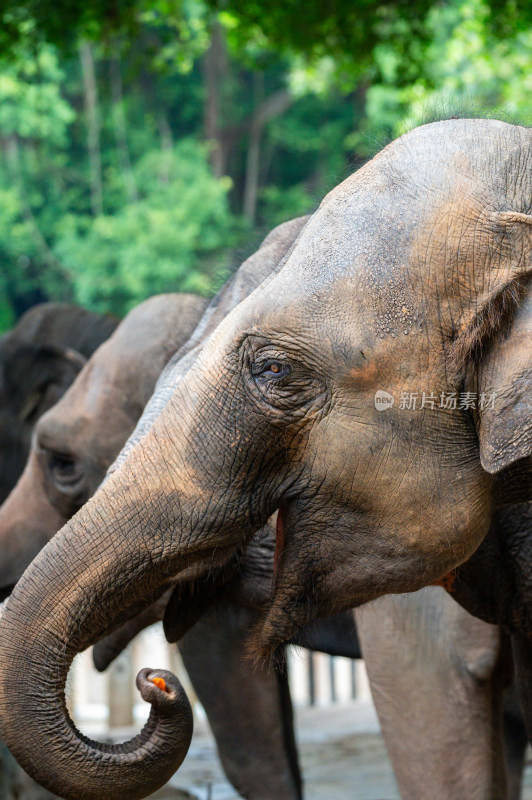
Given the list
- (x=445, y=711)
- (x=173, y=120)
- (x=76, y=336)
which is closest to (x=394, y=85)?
(x=76, y=336)

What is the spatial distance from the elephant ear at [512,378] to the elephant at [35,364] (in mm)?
3269

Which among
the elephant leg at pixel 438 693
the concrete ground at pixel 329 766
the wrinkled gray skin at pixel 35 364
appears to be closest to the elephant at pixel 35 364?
the wrinkled gray skin at pixel 35 364

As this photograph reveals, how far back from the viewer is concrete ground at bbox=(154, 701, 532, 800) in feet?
16.7

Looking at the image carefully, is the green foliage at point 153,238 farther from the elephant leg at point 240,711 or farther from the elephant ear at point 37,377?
the elephant leg at point 240,711

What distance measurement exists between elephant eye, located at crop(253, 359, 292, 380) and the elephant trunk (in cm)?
27

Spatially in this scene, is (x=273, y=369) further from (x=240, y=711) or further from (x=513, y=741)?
(x=513, y=741)

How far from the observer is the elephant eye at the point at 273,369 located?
6.06 ft

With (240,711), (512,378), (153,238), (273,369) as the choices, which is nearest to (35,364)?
(240,711)

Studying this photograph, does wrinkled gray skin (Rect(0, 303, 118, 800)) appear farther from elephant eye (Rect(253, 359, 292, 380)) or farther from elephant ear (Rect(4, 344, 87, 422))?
elephant eye (Rect(253, 359, 292, 380))

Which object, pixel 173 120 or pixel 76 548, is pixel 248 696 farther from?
pixel 173 120

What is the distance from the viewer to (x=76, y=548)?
1.85 metres

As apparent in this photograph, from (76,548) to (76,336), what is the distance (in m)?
3.36

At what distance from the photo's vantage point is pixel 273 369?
185 centimetres

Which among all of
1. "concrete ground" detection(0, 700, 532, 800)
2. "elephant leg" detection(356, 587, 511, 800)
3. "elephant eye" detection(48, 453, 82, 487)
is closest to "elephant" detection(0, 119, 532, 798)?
"elephant leg" detection(356, 587, 511, 800)
